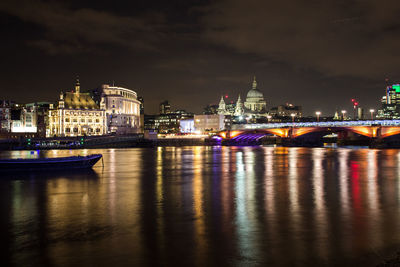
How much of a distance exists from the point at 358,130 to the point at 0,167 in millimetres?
85218

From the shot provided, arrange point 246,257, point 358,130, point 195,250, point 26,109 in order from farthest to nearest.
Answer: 1. point 26,109
2. point 358,130
3. point 195,250
4. point 246,257

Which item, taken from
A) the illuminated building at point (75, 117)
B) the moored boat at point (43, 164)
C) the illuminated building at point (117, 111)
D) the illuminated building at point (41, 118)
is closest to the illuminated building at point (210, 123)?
the illuminated building at point (117, 111)

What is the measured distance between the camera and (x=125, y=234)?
15.3 m

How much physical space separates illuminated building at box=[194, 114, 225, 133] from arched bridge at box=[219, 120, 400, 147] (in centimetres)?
3741

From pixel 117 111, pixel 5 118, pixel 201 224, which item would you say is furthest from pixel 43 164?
pixel 117 111

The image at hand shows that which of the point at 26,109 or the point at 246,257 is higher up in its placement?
the point at 26,109

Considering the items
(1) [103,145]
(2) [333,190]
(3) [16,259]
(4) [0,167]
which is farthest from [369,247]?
(1) [103,145]

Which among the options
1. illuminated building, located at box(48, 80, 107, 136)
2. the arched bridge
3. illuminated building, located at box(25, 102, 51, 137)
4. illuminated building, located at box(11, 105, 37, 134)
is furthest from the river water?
illuminated building, located at box(48, 80, 107, 136)

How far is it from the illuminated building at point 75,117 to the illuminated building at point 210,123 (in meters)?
46.1

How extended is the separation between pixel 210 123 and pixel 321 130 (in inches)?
3336

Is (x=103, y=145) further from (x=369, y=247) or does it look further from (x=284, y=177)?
(x=369, y=247)

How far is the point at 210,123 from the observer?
188875 millimetres

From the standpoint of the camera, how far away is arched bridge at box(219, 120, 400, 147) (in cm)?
9562

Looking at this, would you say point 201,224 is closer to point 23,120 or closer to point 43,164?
point 43,164
